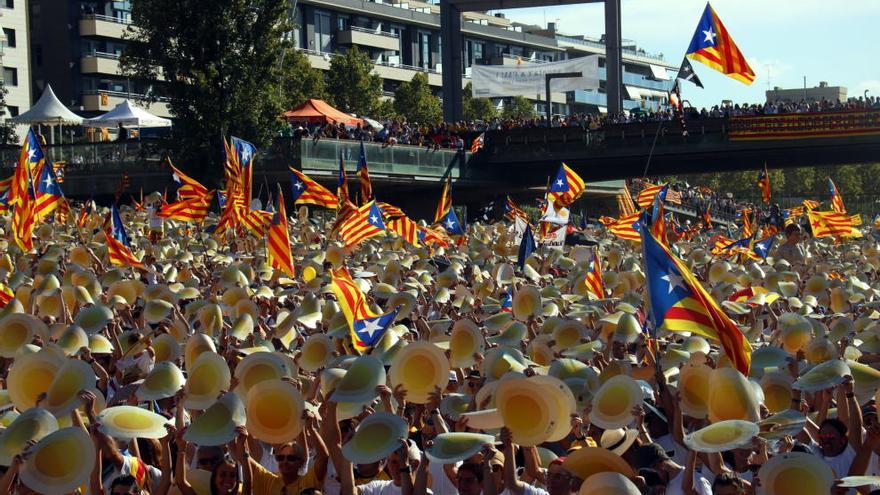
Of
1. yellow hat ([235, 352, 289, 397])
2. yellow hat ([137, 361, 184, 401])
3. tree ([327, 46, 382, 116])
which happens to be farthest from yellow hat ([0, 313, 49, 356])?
tree ([327, 46, 382, 116])

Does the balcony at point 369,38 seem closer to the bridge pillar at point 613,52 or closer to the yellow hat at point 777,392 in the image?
the bridge pillar at point 613,52

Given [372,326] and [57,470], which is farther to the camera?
[372,326]

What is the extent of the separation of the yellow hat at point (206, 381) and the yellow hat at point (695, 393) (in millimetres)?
2594

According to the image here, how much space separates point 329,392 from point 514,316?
521 cm

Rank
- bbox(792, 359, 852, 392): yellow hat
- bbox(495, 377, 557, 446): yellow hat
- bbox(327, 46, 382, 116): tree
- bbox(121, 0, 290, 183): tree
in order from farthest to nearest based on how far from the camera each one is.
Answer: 1. bbox(327, 46, 382, 116): tree
2. bbox(121, 0, 290, 183): tree
3. bbox(792, 359, 852, 392): yellow hat
4. bbox(495, 377, 557, 446): yellow hat

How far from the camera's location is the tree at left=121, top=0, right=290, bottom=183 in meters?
36.8

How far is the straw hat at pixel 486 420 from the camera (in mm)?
7424

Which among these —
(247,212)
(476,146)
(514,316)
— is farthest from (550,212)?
(476,146)

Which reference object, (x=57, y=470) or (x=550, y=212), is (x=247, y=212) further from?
(x=57, y=470)

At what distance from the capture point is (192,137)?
3847 centimetres

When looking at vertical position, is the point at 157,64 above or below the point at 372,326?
above

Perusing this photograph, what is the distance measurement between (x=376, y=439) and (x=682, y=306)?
3.11 m

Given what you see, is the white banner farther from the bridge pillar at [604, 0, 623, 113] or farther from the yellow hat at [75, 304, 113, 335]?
the yellow hat at [75, 304, 113, 335]

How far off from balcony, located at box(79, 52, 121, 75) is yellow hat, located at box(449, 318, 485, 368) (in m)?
73.3
